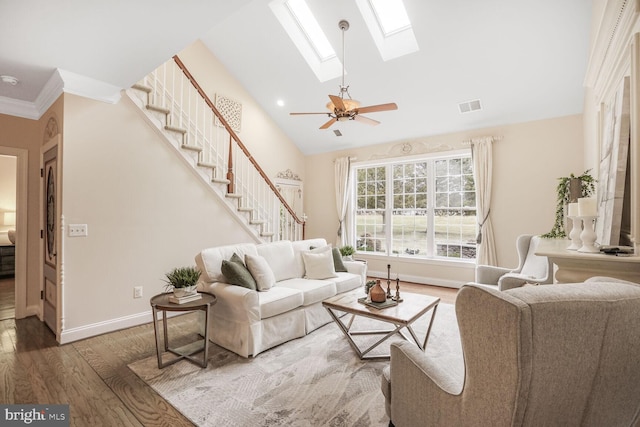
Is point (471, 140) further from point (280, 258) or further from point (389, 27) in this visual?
point (280, 258)

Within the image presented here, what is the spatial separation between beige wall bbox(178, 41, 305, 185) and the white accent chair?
4707 millimetres

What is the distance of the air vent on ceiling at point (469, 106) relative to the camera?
16.4 ft

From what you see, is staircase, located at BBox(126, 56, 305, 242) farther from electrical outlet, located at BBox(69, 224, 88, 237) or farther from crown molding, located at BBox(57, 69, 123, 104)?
electrical outlet, located at BBox(69, 224, 88, 237)

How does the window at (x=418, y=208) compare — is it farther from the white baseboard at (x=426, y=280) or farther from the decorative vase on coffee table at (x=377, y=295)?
the decorative vase on coffee table at (x=377, y=295)

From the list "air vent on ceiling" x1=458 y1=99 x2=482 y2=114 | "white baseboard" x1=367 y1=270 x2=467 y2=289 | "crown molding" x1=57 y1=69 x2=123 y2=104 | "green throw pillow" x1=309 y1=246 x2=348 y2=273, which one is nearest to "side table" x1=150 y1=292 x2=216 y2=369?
"green throw pillow" x1=309 y1=246 x2=348 y2=273

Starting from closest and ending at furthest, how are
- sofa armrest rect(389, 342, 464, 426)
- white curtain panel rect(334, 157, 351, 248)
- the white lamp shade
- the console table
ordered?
sofa armrest rect(389, 342, 464, 426), the console table, the white lamp shade, white curtain panel rect(334, 157, 351, 248)

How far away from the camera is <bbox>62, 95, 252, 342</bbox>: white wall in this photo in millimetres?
3297

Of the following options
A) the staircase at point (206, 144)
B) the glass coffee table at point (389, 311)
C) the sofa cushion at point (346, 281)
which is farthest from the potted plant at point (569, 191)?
the staircase at point (206, 144)

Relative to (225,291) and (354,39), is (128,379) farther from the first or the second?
(354,39)

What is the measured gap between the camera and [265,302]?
3006mm

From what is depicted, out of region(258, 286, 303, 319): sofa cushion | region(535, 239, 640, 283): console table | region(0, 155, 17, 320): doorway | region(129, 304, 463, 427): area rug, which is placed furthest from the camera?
region(0, 155, 17, 320): doorway

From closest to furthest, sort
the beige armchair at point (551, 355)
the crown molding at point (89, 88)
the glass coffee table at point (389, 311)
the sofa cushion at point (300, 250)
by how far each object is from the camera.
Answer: the beige armchair at point (551, 355) < the glass coffee table at point (389, 311) < the crown molding at point (89, 88) < the sofa cushion at point (300, 250)

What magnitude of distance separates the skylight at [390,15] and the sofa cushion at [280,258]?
11.8 feet

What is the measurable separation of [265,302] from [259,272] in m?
0.46
